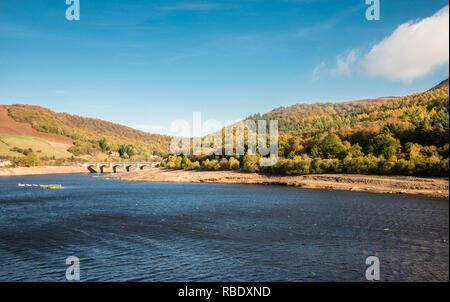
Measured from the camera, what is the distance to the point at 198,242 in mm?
26875

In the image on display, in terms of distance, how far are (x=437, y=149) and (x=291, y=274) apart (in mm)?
61587

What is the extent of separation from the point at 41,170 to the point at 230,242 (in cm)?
16623

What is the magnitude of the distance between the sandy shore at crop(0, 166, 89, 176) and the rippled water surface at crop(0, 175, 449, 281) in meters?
125

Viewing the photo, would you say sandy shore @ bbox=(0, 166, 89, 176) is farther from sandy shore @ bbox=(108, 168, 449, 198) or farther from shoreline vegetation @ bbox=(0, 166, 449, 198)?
sandy shore @ bbox=(108, 168, 449, 198)

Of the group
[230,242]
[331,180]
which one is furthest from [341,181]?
[230,242]

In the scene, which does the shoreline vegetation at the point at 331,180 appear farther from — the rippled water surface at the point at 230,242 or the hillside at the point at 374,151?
the rippled water surface at the point at 230,242

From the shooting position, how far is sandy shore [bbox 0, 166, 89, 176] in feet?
485

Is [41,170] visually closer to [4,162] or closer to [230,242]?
[4,162]

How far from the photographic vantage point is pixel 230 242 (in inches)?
1053

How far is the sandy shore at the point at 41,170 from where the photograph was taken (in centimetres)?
14788

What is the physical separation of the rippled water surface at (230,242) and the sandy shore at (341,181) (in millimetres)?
11420

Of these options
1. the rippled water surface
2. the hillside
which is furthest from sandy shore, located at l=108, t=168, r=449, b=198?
the rippled water surface
